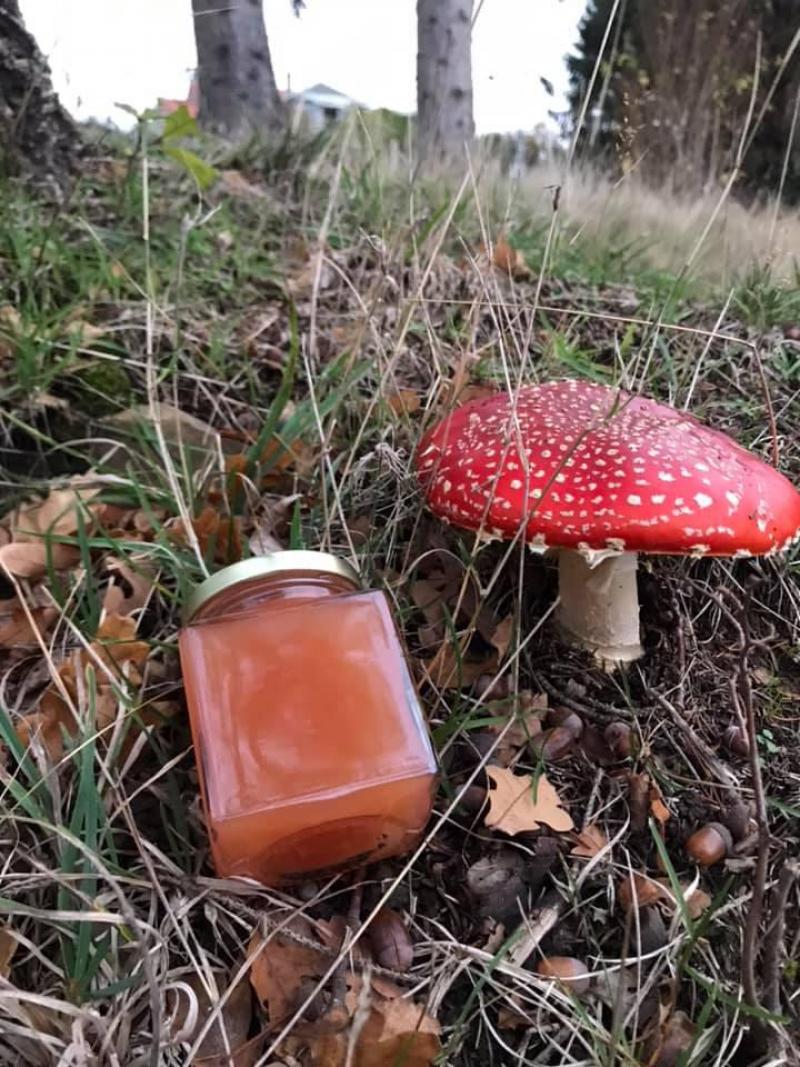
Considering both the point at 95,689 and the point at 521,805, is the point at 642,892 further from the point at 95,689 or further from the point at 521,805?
the point at 95,689

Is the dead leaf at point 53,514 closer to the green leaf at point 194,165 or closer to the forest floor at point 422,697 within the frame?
the forest floor at point 422,697

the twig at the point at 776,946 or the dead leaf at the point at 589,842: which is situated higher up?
the twig at the point at 776,946

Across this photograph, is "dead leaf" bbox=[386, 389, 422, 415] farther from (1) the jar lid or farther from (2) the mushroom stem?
(1) the jar lid

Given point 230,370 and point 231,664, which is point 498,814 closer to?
point 231,664

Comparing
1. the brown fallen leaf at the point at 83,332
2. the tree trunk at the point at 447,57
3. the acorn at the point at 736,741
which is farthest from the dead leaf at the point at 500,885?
the tree trunk at the point at 447,57

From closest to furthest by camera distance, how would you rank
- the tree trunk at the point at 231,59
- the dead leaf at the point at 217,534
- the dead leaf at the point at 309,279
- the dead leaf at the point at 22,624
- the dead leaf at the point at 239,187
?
1. the dead leaf at the point at 22,624
2. the dead leaf at the point at 217,534
3. the dead leaf at the point at 309,279
4. the dead leaf at the point at 239,187
5. the tree trunk at the point at 231,59

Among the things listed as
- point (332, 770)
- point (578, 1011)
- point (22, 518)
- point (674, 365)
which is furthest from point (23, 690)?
point (674, 365)
